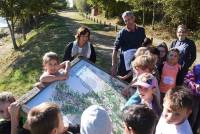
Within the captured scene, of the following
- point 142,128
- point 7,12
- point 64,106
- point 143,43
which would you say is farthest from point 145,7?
point 142,128

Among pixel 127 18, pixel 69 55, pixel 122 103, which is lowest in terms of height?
pixel 122 103

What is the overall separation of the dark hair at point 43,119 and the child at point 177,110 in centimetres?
129

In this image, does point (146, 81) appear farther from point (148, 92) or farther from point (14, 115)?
point (14, 115)

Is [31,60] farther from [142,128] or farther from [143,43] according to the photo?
[142,128]

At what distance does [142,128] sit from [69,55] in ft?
12.5

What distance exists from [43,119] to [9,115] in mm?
1142

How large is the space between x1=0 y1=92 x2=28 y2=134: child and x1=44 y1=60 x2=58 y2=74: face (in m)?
1.38

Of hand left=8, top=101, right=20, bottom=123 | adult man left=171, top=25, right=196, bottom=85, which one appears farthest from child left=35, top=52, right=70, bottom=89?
adult man left=171, top=25, right=196, bottom=85

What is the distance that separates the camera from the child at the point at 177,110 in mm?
4301

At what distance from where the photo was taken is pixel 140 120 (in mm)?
3660

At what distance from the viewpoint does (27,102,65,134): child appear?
11.9ft

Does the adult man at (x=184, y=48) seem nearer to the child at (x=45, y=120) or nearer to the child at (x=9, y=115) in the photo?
the child at (x=9, y=115)

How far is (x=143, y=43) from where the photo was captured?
7625 mm

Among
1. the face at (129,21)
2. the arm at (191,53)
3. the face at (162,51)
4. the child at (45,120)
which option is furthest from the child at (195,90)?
the child at (45,120)
